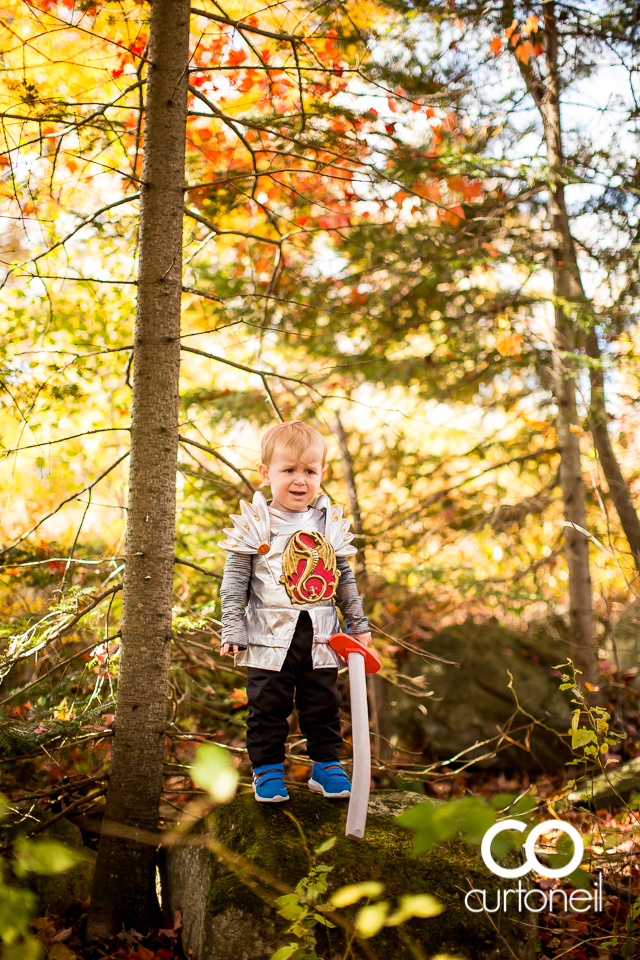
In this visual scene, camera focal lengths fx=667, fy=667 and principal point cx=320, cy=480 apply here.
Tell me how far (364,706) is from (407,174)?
4362 mm

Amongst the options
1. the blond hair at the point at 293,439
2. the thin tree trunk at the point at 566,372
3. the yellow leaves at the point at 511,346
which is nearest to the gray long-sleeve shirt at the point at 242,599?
the blond hair at the point at 293,439

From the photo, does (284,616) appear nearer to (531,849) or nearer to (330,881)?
(330,881)

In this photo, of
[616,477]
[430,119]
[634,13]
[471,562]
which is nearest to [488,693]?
[471,562]

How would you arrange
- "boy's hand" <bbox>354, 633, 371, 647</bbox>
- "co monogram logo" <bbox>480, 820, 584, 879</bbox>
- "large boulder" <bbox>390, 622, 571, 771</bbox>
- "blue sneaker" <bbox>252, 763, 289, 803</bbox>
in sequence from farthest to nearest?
"large boulder" <bbox>390, 622, 571, 771</bbox> → "boy's hand" <bbox>354, 633, 371, 647</bbox> → "blue sneaker" <bbox>252, 763, 289, 803</bbox> → "co monogram logo" <bbox>480, 820, 584, 879</bbox>

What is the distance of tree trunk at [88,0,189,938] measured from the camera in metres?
2.86

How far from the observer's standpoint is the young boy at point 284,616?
2.86m

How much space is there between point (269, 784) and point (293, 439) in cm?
147

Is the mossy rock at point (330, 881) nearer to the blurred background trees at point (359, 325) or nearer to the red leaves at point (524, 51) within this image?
the blurred background trees at point (359, 325)

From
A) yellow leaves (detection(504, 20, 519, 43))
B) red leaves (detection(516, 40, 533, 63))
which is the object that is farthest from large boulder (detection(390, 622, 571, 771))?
yellow leaves (detection(504, 20, 519, 43))

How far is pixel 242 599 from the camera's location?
290 centimetres

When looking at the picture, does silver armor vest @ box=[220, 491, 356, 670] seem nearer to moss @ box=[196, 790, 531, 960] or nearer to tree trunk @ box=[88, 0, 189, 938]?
tree trunk @ box=[88, 0, 189, 938]

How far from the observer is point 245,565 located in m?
2.95

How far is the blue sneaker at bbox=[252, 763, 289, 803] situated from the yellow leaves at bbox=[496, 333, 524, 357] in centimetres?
430

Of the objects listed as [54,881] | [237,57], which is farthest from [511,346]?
[54,881]
